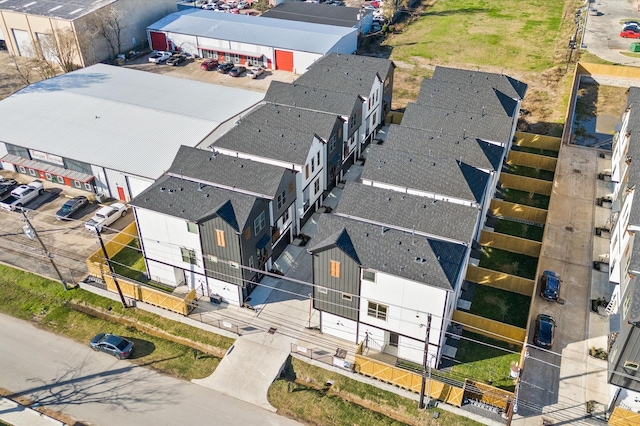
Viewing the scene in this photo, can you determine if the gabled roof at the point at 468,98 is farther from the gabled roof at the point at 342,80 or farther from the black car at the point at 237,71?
the black car at the point at 237,71

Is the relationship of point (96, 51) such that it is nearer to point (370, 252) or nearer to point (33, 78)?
point (33, 78)

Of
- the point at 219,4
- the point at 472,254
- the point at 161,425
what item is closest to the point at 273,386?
the point at 161,425

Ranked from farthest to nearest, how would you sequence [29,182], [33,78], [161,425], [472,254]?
1. [33,78]
2. [29,182]
3. [472,254]
4. [161,425]

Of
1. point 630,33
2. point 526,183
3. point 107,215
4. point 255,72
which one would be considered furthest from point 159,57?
point 630,33

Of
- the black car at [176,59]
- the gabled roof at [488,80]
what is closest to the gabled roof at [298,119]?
the gabled roof at [488,80]

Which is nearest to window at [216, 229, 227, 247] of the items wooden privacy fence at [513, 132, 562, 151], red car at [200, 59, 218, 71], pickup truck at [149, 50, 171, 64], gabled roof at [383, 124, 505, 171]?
gabled roof at [383, 124, 505, 171]

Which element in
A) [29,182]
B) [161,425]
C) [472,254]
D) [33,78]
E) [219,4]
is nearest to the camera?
[161,425]

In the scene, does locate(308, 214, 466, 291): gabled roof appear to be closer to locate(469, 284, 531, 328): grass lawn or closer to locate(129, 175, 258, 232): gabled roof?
locate(129, 175, 258, 232): gabled roof
